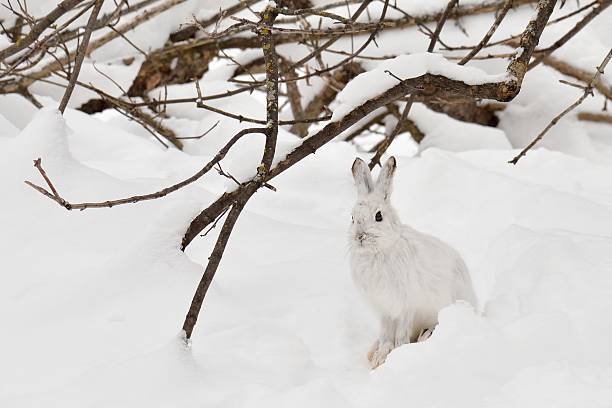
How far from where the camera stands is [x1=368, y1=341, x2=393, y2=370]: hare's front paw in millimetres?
3051

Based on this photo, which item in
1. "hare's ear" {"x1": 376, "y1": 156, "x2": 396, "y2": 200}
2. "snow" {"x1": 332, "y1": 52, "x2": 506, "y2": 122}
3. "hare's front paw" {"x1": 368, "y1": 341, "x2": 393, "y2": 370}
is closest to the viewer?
"snow" {"x1": 332, "y1": 52, "x2": 506, "y2": 122}

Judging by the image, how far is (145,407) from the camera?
7.82ft

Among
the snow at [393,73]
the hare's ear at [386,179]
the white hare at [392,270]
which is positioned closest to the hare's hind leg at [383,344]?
the white hare at [392,270]

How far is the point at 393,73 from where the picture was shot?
9.40 ft

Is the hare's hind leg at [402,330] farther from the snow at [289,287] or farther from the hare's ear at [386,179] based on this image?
the hare's ear at [386,179]

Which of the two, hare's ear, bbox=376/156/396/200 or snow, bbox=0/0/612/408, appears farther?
hare's ear, bbox=376/156/396/200

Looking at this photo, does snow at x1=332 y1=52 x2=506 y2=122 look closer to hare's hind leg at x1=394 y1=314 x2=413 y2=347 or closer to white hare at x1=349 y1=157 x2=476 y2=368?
white hare at x1=349 y1=157 x2=476 y2=368

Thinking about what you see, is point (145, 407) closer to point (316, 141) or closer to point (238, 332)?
point (238, 332)

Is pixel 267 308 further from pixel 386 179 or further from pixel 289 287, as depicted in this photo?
pixel 386 179

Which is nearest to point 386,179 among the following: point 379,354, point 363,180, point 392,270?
point 363,180

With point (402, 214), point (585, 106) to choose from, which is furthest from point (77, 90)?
point (585, 106)

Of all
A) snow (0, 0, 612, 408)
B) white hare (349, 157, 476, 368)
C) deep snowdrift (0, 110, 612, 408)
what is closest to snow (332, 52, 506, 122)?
snow (0, 0, 612, 408)

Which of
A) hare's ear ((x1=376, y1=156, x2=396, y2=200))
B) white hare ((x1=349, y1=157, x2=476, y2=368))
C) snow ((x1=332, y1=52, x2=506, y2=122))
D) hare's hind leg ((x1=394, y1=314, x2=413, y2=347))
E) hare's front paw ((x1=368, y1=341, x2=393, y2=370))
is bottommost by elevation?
hare's front paw ((x1=368, y1=341, x2=393, y2=370))

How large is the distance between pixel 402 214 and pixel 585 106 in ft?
7.97
